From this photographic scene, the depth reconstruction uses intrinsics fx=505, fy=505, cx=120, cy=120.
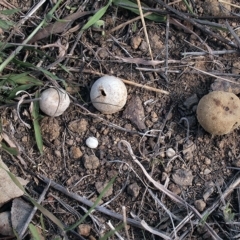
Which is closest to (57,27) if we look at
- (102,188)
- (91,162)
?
(91,162)

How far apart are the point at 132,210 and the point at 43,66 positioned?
0.96 m

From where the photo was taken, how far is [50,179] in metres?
2.78

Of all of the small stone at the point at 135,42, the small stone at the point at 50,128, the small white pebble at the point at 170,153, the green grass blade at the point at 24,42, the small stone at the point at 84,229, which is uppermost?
the green grass blade at the point at 24,42

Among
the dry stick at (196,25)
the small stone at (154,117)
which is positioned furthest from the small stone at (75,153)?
the dry stick at (196,25)

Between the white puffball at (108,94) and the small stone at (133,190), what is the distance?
0.43m

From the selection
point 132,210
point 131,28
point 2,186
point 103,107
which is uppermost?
point 131,28

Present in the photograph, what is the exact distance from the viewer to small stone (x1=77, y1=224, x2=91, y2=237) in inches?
105

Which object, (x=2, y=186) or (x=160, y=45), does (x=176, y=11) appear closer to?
(x=160, y=45)

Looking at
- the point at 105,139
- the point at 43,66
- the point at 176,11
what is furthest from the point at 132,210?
the point at 176,11

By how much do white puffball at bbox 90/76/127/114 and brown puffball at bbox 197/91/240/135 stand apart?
1.46 ft

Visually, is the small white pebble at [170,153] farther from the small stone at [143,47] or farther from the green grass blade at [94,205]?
the small stone at [143,47]

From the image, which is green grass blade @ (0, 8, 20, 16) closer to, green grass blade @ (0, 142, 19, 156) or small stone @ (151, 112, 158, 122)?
green grass blade @ (0, 142, 19, 156)

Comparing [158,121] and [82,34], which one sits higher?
[82,34]

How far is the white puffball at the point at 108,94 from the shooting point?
2.76 meters
